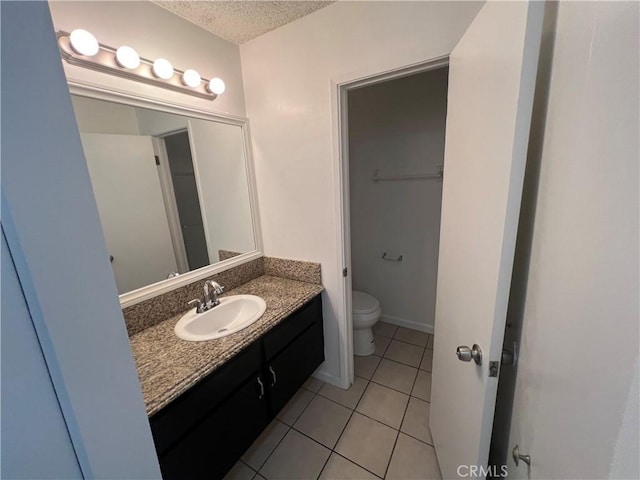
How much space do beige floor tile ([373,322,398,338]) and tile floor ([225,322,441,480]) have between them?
39cm

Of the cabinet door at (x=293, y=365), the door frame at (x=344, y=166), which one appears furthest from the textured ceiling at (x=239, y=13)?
the cabinet door at (x=293, y=365)

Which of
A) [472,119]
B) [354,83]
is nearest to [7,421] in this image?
[472,119]

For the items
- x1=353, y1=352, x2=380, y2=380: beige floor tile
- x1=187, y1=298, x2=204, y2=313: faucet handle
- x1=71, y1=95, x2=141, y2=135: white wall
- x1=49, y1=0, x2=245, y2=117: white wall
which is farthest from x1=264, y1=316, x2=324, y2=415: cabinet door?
x1=49, y1=0, x2=245, y2=117: white wall

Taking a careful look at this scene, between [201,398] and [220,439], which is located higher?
[201,398]

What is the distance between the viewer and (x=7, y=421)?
369mm

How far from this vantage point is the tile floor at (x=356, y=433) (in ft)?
4.32

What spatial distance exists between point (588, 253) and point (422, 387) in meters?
1.67

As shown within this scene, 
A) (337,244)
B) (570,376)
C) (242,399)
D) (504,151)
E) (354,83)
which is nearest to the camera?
(570,376)

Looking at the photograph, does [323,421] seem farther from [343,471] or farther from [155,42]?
[155,42]

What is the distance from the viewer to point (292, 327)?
1473mm

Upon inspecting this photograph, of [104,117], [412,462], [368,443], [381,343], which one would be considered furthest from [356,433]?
[104,117]

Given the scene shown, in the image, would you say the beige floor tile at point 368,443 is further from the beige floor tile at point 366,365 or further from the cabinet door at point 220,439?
the cabinet door at point 220,439

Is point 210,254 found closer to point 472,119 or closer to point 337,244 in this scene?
point 337,244

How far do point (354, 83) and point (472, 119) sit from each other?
731 millimetres
